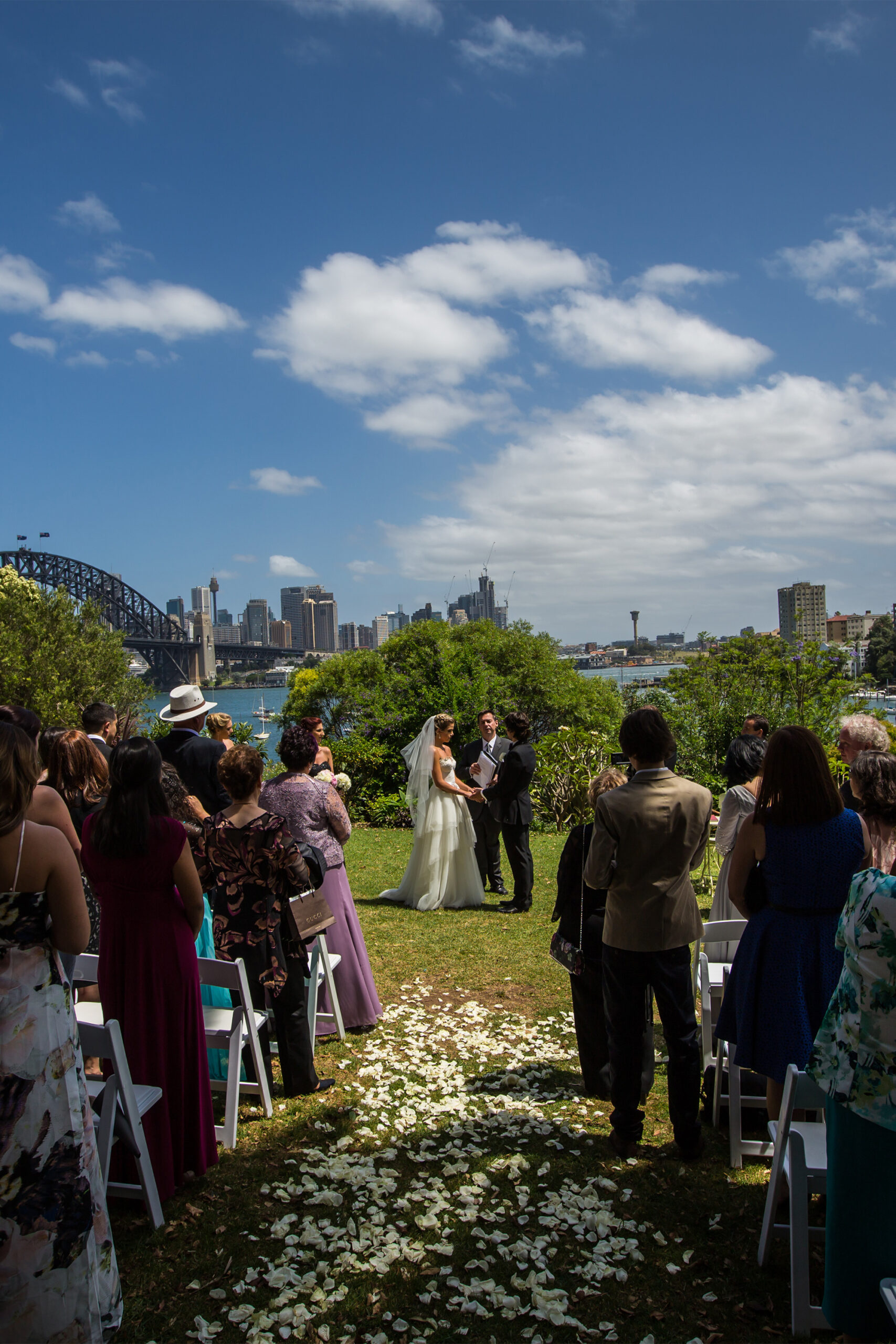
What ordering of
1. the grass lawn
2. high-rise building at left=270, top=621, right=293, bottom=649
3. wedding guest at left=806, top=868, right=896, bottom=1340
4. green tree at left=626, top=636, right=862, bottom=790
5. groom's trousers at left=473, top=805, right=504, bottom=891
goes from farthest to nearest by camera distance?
high-rise building at left=270, top=621, right=293, bottom=649 < green tree at left=626, top=636, right=862, bottom=790 < groom's trousers at left=473, top=805, right=504, bottom=891 < the grass lawn < wedding guest at left=806, top=868, right=896, bottom=1340

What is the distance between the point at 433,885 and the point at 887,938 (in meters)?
6.95

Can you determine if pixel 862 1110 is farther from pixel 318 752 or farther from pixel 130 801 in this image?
pixel 318 752

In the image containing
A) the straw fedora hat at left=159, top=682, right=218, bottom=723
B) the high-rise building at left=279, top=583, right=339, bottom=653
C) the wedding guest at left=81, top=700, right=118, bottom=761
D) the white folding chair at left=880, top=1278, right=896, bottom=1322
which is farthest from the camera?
the high-rise building at left=279, top=583, right=339, bottom=653

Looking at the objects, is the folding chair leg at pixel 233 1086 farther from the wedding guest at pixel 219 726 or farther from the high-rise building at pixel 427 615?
the high-rise building at pixel 427 615

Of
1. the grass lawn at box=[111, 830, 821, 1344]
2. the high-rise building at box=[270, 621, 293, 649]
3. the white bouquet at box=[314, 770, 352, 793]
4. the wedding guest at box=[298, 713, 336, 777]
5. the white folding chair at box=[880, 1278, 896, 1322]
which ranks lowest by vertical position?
the grass lawn at box=[111, 830, 821, 1344]

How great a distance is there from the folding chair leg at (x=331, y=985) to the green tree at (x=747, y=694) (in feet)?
31.4

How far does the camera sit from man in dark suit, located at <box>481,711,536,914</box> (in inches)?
344

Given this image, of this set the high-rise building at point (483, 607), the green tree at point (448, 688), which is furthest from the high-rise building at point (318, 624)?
the green tree at point (448, 688)

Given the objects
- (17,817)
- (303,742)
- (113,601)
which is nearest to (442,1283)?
(17,817)

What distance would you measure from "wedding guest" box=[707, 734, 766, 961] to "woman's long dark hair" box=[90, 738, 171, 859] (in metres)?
3.21

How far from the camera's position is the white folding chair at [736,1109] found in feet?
12.5

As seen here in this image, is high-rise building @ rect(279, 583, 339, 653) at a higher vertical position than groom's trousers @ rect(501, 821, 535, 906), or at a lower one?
higher

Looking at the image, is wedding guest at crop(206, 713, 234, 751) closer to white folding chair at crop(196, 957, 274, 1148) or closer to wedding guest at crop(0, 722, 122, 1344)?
white folding chair at crop(196, 957, 274, 1148)

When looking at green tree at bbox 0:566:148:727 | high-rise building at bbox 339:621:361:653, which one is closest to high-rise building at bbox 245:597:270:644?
high-rise building at bbox 339:621:361:653
